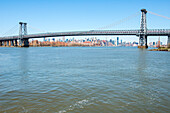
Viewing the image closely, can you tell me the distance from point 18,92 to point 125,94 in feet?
15.1

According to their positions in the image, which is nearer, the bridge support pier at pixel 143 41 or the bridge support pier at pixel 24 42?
the bridge support pier at pixel 143 41

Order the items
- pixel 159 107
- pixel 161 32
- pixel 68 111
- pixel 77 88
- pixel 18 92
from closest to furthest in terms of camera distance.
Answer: pixel 68 111 < pixel 159 107 < pixel 18 92 < pixel 77 88 < pixel 161 32

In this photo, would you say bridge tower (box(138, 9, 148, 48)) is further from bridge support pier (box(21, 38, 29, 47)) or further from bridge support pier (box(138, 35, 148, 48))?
bridge support pier (box(21, 38, 29, 47))

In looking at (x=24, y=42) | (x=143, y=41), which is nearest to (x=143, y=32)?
(x=143, y=41)

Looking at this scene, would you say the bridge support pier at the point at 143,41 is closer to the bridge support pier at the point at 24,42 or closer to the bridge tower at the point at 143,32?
the bridge tower at the point at 143,32

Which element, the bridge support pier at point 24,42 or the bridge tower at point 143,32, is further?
the bridge support pier at point 24,42

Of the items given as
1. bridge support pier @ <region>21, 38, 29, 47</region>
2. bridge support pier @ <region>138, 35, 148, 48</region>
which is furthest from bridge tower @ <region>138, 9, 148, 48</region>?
bridge support pier @ <region>21, 38, 29, 47</region>

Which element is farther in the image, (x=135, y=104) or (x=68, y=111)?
(x=135, y=104)

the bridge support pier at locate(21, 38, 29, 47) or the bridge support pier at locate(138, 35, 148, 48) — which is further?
the bridge support pier at locate(21, 38, 29, 47)

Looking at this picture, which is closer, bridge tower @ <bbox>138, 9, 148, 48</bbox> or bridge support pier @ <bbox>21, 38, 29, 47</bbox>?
bridge tower @ <bbox>138, 9, 148, 48</bbox>

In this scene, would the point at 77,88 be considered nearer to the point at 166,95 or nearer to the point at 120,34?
the point at 166,95

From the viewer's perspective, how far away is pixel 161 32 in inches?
2960

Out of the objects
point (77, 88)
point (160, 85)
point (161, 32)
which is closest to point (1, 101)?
point (77, 88)

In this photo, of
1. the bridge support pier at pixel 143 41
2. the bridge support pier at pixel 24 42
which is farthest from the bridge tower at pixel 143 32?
the bridge support pier at pixel 24 42
